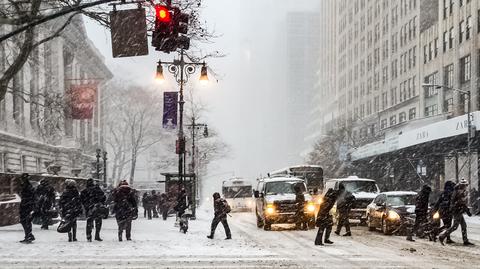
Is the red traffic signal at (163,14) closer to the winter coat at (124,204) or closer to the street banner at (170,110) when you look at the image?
the winter coat at (124,204)

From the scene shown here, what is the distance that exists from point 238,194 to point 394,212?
98.7 feet

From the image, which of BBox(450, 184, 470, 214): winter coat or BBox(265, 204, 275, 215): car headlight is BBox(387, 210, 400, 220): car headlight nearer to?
BBox(450, 184, 470, 214): winter coat

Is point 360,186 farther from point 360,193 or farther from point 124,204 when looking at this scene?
point 124,204

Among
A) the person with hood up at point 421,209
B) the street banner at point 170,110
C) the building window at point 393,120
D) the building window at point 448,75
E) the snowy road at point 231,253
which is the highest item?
the building window at point 448,75

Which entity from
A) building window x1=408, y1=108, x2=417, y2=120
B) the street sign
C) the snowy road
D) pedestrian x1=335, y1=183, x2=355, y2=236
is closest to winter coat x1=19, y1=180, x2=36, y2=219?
the snowy road

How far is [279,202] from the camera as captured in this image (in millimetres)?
24078

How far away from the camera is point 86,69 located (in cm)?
6875

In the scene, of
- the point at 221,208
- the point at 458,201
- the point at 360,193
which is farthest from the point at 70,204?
the point at 360,193

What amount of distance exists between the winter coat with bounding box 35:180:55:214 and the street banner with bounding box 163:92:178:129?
553cm

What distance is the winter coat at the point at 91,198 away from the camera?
61.5ft

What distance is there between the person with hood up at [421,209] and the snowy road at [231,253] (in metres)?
0.64

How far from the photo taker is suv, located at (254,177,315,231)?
24.1 m

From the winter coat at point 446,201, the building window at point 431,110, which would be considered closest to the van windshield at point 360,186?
the winter coat at point 446,201

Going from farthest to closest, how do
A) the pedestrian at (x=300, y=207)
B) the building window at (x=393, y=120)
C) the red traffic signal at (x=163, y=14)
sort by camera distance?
the building window at (x=393, y=120) → the pedestrian at (x=300, y=207) → the red traffic signal at (x=163, y=14)
